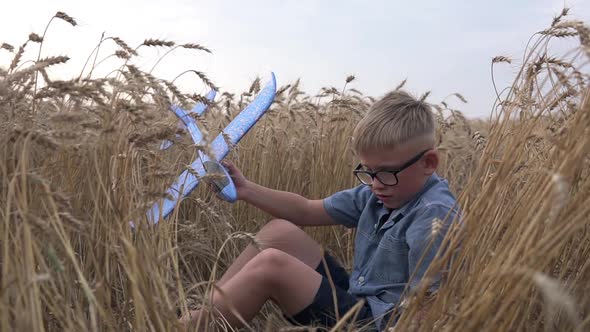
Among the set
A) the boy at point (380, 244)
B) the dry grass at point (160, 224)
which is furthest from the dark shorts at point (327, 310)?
the dry grass at point (160, 224)

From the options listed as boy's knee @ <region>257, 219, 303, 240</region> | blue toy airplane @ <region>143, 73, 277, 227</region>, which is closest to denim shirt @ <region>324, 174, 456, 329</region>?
boy's knee @ <region>257, 219, 303, 240</region>

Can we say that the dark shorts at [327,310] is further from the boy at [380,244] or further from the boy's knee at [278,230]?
the boy's knee at [278,230]

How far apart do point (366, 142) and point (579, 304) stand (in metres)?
0.78

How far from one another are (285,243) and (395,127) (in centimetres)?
60

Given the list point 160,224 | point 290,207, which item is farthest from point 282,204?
point 160,224

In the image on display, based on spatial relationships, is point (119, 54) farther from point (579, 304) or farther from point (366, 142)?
point (579, 304)

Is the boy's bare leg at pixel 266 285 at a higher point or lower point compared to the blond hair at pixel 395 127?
lower

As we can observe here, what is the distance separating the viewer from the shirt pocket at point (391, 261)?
190cm

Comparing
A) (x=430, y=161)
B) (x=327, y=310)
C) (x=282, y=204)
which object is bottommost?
(x=327, y=310)

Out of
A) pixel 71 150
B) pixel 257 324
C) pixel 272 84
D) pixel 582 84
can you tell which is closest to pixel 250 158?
pixel 272 84

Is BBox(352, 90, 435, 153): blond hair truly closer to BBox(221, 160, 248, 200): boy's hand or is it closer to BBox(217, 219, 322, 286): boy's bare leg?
BBox(217, 219, 322, 286): boy's bare leg

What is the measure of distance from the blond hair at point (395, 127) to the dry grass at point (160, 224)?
1.01 feet

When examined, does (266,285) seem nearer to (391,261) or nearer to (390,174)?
(391,261)

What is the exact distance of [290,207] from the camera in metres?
2.47
